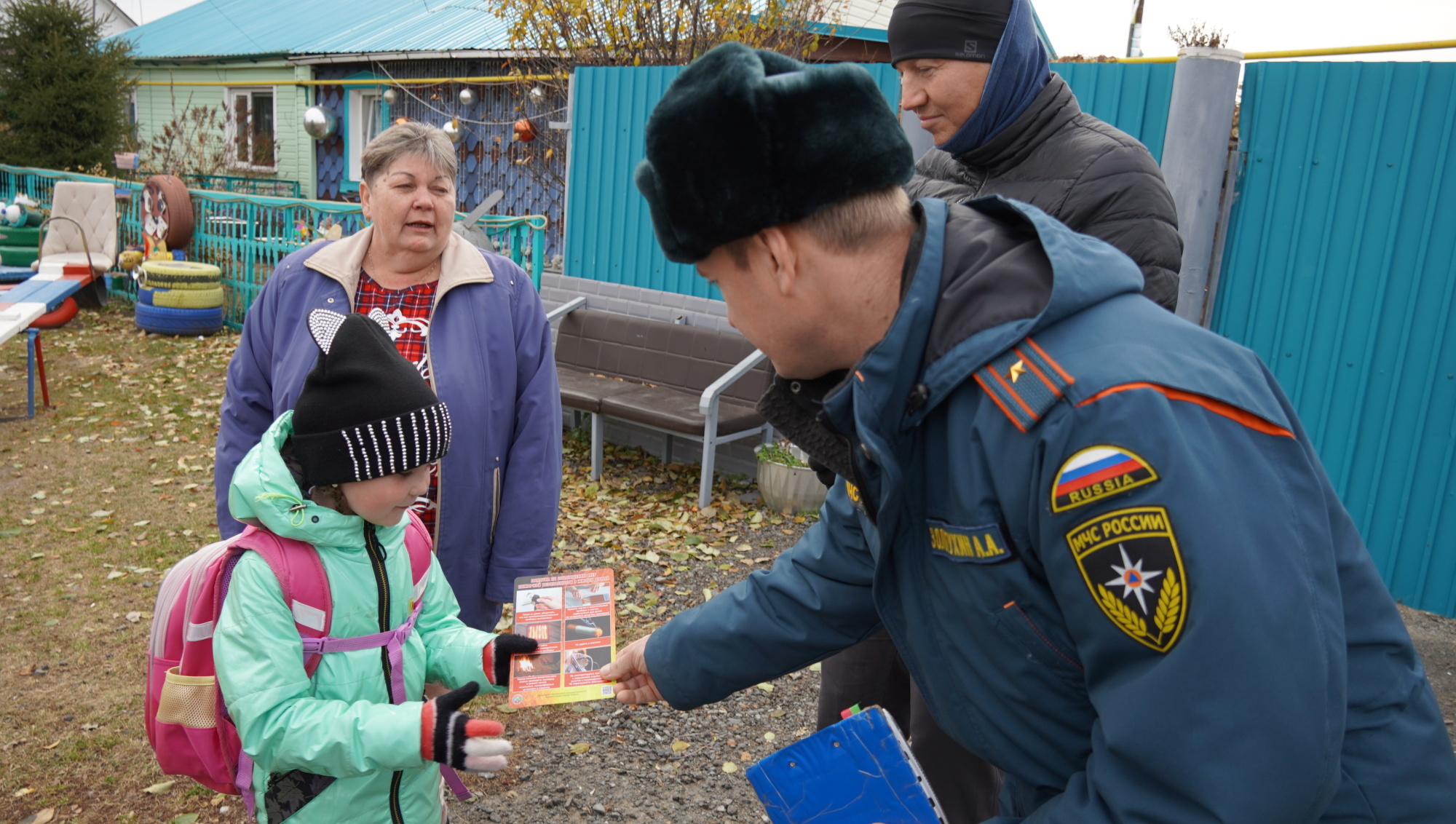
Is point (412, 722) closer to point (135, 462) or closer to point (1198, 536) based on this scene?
point (1198, 536)

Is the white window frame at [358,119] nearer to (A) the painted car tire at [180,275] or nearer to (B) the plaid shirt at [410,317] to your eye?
(A) the painted car tire at [180,275]

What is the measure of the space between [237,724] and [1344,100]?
536cm

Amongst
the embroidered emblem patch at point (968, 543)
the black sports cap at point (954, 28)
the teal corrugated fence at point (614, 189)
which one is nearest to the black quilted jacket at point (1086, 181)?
the black sports cap at point (954, 28)

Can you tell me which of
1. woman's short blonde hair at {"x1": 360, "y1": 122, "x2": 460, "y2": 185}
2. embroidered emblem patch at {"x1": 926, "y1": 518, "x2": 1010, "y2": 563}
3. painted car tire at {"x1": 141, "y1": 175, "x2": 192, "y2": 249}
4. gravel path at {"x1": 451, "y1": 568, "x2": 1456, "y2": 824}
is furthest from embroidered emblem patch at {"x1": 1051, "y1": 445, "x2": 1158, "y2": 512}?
painted car tire at {"x1": 141, "y1": 175, "x2": 192, "y2": 249}

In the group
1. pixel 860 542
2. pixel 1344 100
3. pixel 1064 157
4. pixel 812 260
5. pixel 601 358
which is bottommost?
pixel 601 358

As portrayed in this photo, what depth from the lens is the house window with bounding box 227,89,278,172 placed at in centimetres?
2078

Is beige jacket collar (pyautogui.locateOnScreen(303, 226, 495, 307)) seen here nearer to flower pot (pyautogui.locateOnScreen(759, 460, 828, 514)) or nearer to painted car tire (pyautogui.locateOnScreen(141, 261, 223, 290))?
flower pot (pyautogui.locateOnScreen(759, 460, 828, 514))

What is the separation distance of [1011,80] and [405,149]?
5.84 ft

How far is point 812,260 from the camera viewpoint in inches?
50.2

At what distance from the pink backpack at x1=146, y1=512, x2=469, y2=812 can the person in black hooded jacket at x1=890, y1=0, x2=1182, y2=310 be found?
1.77 metres

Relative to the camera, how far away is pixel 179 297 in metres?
11.1

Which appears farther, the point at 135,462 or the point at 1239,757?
the point at 135,462

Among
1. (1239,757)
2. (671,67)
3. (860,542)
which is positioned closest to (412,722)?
(860,542)

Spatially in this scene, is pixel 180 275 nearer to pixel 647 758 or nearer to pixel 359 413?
pixel 647 758
